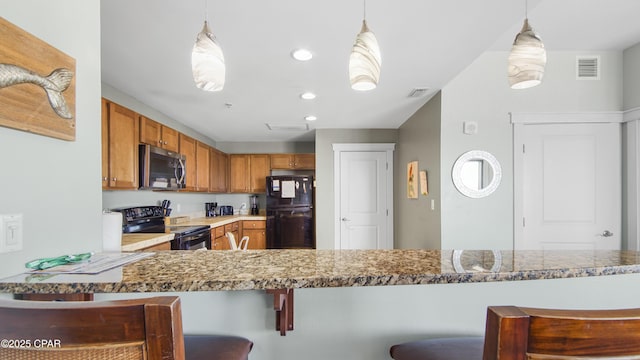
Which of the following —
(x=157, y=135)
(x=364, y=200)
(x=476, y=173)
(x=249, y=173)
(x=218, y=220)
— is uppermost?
(x=157, y=135)

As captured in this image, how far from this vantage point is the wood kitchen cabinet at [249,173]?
5.34m

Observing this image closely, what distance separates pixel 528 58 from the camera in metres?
1.09

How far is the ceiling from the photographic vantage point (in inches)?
61.1

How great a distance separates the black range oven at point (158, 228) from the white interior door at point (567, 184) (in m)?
3.19

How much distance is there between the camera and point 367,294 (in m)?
0.98

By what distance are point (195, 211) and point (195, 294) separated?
4.11m

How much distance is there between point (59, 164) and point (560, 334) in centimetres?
132

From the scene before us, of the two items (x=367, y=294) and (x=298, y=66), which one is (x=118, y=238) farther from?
(x=298, y=66)

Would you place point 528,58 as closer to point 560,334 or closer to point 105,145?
point 560,334

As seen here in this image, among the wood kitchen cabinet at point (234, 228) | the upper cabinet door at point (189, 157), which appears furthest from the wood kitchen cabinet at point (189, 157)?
the wood kitchen cabinet at point (234, 228)

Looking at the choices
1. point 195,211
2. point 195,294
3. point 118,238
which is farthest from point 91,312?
point 195,211

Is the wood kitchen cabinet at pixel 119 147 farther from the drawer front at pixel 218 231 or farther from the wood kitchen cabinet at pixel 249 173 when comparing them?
the wood kitchen cabinet at pixel 249 173

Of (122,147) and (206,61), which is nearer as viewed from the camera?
(206,61)

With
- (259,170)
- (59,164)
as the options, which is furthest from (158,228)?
(59,164)
